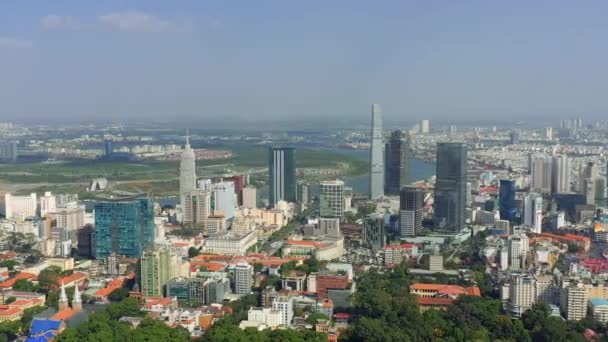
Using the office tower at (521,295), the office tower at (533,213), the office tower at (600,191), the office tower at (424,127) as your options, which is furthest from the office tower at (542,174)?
the office tower at (424,127)

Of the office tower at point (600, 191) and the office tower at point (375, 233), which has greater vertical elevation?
the office tower at point (600, 191)

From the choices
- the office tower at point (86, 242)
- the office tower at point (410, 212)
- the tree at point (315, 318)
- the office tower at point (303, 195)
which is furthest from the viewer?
the office tower at point (303, 195)

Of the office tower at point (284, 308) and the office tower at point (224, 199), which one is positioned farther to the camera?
the office tower at point (224, 199)

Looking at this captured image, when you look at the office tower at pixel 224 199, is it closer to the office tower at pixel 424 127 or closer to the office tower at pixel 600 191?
the office tower at pixel 600 191

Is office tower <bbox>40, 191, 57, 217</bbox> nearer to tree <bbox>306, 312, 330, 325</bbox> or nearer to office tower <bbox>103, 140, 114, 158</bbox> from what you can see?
tree <bbox>306, 312, 330, 325</bbox>

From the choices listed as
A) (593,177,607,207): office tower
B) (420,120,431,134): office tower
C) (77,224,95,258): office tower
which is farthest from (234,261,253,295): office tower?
(420,120,431,134): office tower

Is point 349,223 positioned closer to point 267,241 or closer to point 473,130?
point 267,241
